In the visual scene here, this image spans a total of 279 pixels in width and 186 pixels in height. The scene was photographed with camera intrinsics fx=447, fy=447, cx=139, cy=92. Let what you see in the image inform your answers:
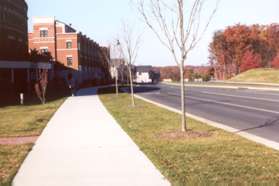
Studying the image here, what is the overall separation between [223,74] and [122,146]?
9956 cm

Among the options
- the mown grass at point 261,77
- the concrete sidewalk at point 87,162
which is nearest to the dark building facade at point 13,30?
the concrete sidewalk at point 87,162

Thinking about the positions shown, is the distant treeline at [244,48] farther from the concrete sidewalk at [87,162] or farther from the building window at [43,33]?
the concrete sidewalk at [87,162]

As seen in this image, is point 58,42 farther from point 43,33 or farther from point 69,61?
point 69,61

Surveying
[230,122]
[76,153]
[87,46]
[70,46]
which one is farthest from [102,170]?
[87,46]

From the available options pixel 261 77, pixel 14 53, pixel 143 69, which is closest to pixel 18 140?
pixel 14 53

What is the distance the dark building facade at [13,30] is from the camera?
148 feet

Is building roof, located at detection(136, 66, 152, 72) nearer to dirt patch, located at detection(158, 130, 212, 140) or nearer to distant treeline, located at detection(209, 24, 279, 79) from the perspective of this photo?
distant treeline, located at detection(209, 24, 279, 79)

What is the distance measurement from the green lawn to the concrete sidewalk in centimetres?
35

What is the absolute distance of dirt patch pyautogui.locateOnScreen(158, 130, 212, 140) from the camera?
1266 cm

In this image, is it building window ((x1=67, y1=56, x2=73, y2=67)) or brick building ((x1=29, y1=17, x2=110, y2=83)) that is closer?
brick building ((x1=29, y1=17, x2=110, y2=83))

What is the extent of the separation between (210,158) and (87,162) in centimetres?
257

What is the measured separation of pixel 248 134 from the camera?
13.3 metres

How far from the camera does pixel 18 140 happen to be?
1324 centimetres

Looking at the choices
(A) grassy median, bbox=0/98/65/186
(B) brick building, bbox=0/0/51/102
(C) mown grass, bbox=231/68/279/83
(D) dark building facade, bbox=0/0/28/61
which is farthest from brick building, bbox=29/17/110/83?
(A) grassy median, bbox=0/98/65/186
